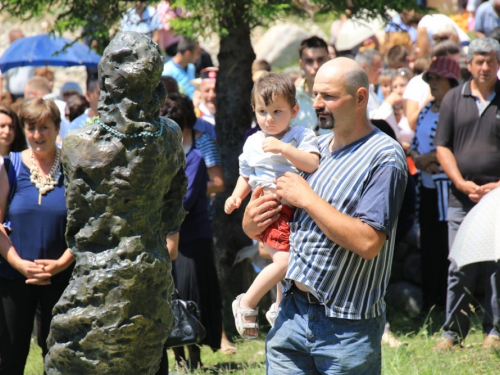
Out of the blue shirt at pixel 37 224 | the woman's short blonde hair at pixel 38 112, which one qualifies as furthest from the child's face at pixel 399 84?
the blue shirt at pixel 37 224

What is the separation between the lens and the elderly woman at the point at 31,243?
19.3 ft

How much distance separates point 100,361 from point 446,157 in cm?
427

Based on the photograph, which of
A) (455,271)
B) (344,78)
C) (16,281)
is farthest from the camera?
(455,271)

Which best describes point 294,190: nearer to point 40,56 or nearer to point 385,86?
point 385,86

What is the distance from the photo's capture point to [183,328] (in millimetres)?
5668

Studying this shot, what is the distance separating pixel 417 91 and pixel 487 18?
11.8 ft

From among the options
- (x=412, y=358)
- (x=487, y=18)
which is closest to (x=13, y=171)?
(x=412, y=358)

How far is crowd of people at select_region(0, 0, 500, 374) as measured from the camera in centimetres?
383

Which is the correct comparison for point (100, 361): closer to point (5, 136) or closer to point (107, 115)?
point (107, 115)

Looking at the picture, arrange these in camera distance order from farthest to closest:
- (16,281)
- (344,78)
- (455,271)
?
(455,271)
(16,281)
(344,78)

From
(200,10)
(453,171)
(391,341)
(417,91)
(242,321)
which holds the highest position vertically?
(200,10)

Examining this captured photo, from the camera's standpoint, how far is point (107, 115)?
393cm

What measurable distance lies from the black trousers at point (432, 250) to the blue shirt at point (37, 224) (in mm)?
4104

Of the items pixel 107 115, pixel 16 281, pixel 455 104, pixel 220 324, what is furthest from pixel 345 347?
pixel 455 104
